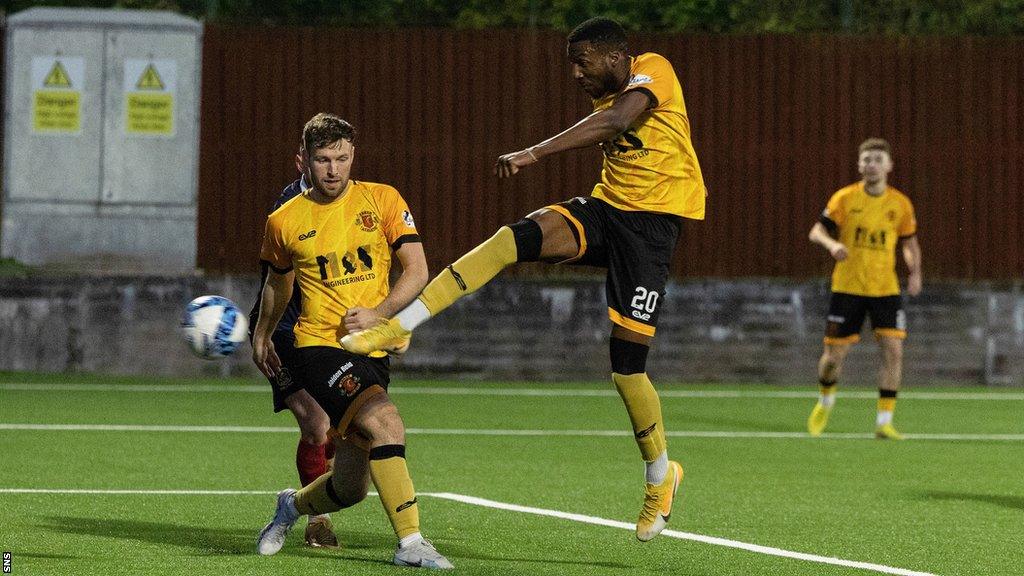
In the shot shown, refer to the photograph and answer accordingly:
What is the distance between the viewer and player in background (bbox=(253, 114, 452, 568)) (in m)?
7.54

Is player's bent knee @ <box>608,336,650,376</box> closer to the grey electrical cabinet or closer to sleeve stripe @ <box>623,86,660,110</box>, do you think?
sleeve stripe @ <box>623,86,660,110</box>

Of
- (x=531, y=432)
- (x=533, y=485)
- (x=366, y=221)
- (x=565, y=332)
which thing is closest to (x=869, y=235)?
(x=531, y=432)

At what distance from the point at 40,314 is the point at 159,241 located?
1.83m

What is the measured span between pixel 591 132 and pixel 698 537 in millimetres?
2174

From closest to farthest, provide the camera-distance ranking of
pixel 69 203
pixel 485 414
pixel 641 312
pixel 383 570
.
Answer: pixel 383 570 → pixel 641 312 → pixel 485 414 → pixel 69 203

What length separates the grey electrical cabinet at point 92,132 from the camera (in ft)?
64.8

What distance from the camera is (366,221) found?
774 centimetres

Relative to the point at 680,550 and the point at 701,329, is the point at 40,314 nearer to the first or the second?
the point at 701,329

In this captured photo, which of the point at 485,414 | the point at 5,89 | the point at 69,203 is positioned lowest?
the point at 485,414

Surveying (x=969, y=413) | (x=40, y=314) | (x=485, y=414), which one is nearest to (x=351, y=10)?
(x=40, y=314)

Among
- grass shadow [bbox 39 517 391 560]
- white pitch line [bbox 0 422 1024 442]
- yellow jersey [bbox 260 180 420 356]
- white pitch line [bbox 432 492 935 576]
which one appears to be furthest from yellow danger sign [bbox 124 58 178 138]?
yellow jersey [bbox 260 180 420 356]

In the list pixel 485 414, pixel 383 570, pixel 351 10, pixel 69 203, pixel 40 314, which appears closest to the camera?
pixel 383 570

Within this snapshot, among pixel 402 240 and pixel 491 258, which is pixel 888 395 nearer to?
pixel 491 258

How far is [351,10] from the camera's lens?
71.4 ft
